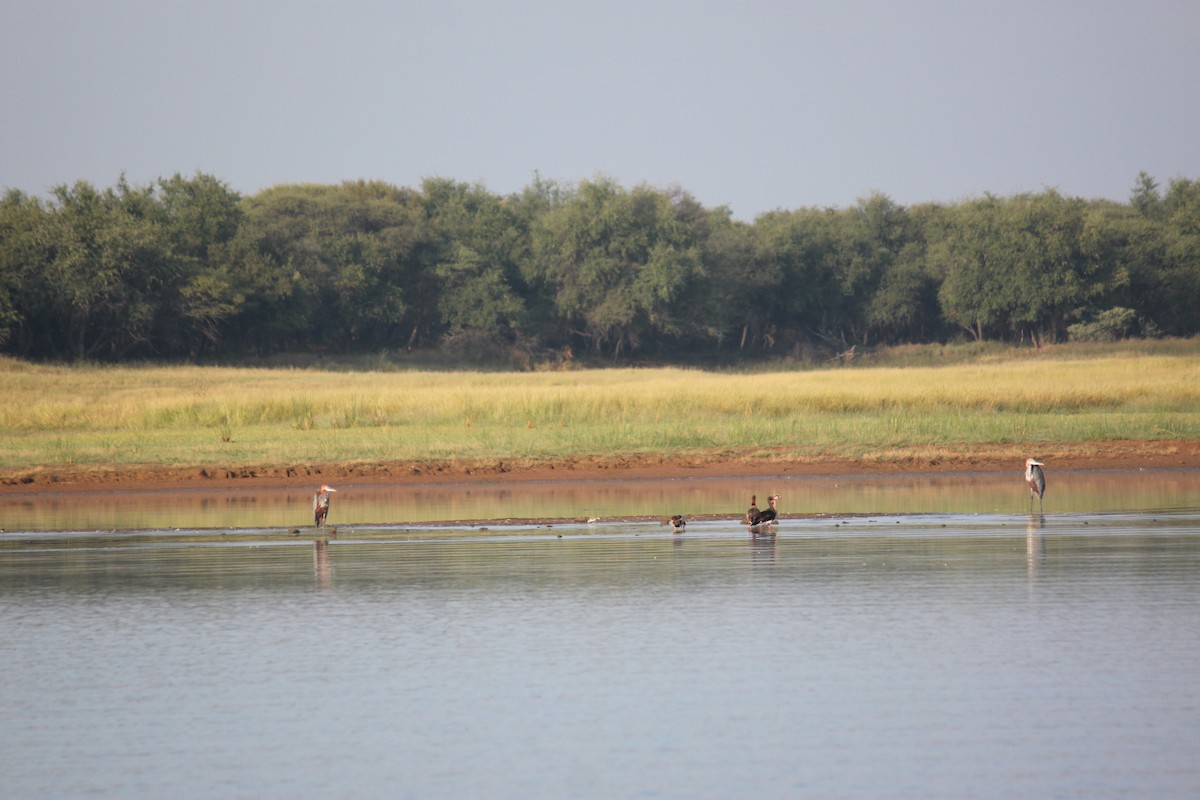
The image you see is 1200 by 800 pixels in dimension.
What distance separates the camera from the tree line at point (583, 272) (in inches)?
2692

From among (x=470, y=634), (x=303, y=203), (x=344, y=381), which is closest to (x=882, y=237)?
(x=303, y=203)

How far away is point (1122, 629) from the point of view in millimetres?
11547

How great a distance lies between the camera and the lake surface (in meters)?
8.05

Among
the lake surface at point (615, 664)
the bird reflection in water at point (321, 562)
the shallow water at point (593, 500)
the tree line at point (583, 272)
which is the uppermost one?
the tree line at point (583, 272)

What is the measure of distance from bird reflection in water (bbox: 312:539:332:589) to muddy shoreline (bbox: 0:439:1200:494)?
8.72 m

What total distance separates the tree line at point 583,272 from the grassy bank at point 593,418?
72.5 feet

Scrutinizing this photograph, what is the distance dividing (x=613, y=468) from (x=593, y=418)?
21.2 ft

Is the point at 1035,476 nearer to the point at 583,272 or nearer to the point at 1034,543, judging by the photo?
the point at 1034,543

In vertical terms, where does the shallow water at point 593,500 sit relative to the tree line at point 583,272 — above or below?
below

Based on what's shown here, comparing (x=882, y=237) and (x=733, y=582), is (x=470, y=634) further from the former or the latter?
(x=882, y=237)

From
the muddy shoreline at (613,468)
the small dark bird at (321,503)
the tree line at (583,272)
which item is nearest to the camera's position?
the small dark bird at (321,503)

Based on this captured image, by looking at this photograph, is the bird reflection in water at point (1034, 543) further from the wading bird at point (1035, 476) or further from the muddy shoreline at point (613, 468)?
the muddy shoreline at point (613, 468)

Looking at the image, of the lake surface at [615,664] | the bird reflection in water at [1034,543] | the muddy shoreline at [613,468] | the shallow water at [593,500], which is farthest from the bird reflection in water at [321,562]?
the muddy shoreline at [613,468]

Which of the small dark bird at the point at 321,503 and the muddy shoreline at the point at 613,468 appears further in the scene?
the muddy shoreline at the point at 613,468
